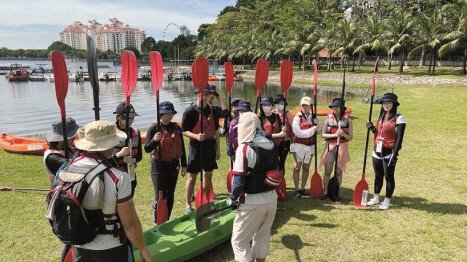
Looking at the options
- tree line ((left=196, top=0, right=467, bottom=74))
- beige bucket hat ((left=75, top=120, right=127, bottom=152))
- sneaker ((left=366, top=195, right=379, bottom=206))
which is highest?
tree line ((left=196, top=0, right=467, bottom=74))

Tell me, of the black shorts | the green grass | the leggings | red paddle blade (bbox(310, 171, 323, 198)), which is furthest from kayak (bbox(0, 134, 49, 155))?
the leggings

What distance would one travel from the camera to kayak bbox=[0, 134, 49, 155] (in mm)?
10562

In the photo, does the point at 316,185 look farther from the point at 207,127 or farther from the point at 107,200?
the point at 107,200

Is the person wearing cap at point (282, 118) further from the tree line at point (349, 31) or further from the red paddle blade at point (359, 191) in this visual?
the tree line at point (349, 31)

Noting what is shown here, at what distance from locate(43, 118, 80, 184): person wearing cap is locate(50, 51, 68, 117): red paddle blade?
247mm

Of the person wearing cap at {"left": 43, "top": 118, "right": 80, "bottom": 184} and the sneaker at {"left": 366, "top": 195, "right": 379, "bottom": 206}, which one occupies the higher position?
the person wearing cap at {"left": 43, "top": 118, "right": 80, "bottom": 184}

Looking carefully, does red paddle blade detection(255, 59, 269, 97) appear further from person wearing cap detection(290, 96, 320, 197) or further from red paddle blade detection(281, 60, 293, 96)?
person wearing cap detection(290, 96, 320, 197)

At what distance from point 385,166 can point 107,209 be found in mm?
5005

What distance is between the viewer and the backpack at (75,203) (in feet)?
8.14

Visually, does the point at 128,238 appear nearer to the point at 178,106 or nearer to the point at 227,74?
the point at 227,74

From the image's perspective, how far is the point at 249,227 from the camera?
386 centimetres

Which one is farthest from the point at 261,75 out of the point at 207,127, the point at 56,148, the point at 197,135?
the point at 56,148

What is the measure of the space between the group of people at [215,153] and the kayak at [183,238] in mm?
610

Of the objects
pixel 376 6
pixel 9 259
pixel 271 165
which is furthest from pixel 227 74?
pixel 376 6
